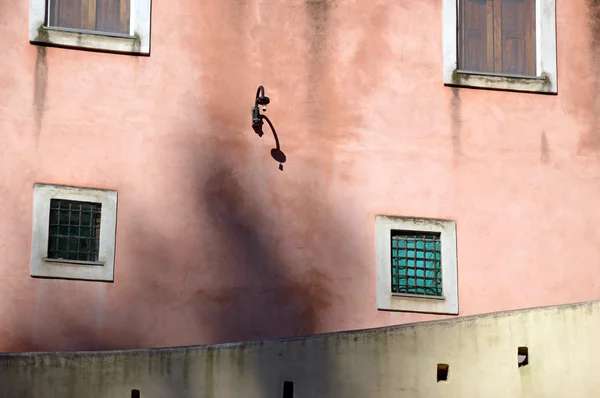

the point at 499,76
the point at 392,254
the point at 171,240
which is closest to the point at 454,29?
the point at 499,76

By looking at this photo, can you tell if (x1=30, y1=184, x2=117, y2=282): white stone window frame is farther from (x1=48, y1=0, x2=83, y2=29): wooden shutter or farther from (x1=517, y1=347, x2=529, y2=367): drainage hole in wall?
(x1=517, y1=347, x2=529, y2=367): drainage hole in wall

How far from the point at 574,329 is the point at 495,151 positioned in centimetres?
475

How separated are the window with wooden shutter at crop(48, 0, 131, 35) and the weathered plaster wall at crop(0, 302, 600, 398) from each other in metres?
5.24

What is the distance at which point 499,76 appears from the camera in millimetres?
17875

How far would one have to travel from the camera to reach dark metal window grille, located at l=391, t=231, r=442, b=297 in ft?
56.1

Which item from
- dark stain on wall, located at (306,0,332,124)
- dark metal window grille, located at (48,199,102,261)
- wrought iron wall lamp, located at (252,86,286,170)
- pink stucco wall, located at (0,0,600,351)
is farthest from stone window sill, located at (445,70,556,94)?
dark metal window grille, located at (48,199,102,261)

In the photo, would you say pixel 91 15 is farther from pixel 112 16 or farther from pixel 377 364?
pixel 377 364

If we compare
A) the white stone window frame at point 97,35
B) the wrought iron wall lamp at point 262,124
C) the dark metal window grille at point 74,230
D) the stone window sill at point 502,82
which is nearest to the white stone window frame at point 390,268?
the wrought iron wall lamp at point 262,124

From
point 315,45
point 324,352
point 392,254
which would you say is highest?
point 315,45

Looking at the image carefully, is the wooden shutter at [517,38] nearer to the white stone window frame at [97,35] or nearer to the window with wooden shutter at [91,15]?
the white stone window frame at [97,35]

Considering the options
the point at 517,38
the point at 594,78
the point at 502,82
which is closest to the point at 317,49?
the point at 502,82

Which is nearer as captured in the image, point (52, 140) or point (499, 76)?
point (52, 140)

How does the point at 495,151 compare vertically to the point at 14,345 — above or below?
above

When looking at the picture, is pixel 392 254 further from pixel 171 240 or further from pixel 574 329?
pixel 574 329
